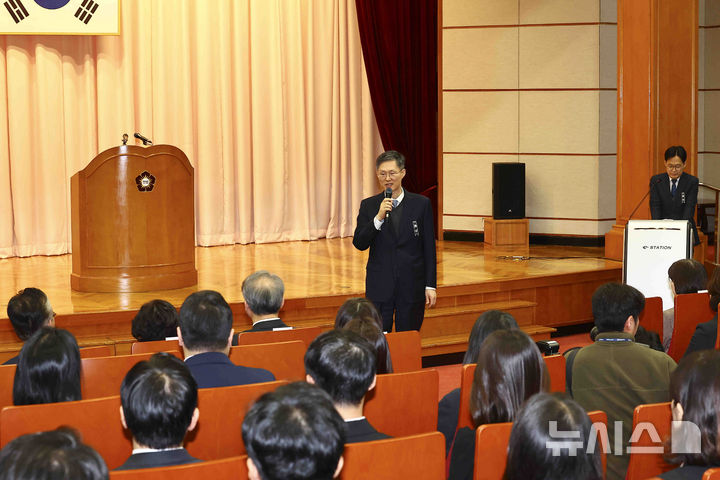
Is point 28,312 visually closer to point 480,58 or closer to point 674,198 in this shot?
point 674,198

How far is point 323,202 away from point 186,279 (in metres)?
4.05

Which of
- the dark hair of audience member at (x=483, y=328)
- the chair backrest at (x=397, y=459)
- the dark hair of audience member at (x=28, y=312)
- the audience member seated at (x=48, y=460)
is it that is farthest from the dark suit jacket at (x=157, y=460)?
the dark hair of audience member at (x=28, y=312)

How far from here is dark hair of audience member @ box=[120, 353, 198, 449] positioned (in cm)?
214

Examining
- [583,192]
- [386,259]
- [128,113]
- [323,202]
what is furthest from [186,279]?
[583,192]

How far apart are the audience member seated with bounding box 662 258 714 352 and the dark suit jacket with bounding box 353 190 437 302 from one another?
4.07 feet

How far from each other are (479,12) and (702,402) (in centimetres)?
868

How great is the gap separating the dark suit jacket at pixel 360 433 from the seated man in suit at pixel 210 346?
2.53ft

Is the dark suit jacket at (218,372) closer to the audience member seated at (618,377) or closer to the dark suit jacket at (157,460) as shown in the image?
the dark suit jacket at (157,460)

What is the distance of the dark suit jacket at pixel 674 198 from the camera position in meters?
7.42

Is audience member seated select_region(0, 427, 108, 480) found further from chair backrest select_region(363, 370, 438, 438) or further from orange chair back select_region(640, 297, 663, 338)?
orange chair back select_region(640, 297, 663, 338)

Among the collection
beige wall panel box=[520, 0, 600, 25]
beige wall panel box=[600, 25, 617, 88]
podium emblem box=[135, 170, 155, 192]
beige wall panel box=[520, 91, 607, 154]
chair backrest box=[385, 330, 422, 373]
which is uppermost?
beige wall panel box=[520, 0, 600, 25]

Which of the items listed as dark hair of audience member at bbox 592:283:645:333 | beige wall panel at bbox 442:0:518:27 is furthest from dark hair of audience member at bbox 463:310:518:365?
beige wall panel at bbox 442:0:518:27

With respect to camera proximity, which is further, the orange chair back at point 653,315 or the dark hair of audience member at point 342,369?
the orange chair back at point 653,315

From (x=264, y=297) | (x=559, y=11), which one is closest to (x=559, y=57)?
(x=559, y=11)
